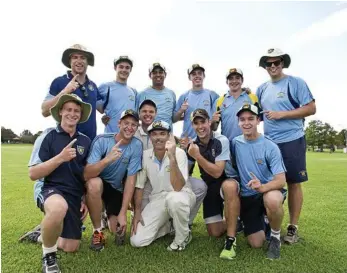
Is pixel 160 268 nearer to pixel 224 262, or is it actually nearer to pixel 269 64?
pixel 224 262

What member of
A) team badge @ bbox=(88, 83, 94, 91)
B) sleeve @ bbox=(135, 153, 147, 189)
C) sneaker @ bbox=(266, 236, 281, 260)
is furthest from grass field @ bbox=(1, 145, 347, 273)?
team badge @ bbox=(88, 83, 94, 91)

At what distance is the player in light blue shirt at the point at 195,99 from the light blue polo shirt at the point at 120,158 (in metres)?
1.57

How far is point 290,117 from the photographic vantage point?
6.09m

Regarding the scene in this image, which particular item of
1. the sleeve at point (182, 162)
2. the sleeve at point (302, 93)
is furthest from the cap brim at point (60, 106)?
the sleeve at point (302, 93)

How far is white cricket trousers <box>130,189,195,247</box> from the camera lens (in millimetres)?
5418

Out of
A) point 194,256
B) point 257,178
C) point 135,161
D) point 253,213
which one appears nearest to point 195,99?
point 135,161

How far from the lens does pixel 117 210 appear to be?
6.41 m

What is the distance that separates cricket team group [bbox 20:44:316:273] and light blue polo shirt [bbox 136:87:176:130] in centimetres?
45

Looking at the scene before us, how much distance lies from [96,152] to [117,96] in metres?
1.80

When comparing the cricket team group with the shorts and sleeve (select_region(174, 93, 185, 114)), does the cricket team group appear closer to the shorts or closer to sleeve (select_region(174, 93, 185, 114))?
the shorts

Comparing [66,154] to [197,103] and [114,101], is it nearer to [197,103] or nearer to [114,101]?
[114,101]

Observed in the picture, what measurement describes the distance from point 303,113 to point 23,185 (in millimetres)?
11092

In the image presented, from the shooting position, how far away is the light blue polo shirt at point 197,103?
728cm

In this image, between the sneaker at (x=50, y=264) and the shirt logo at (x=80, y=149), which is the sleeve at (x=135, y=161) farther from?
the sneaker at (x=50, y=264)
